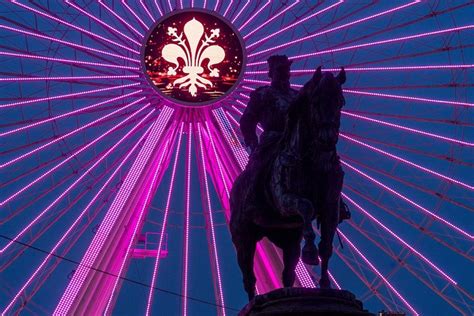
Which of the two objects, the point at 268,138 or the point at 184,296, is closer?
the point at 268,138

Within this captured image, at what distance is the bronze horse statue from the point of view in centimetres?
654

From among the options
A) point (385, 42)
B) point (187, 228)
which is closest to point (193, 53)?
point (187, 228)

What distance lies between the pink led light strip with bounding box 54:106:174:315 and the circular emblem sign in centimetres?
74

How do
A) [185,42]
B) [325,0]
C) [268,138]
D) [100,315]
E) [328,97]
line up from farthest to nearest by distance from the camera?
[325,0] < [185,42] < [100,315] < [268,138] < [328,97]

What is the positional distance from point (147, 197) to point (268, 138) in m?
9.80

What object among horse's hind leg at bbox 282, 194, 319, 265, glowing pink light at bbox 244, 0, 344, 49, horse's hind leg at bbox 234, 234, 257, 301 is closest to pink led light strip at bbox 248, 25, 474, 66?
glowing pink light at bbox 244, 0, 344, 49

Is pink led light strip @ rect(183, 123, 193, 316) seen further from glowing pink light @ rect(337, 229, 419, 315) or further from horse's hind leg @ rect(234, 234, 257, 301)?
horse's hind leg @ rect(234, 234, 257, 301)

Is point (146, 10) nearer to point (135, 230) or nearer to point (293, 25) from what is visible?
point (293, 25)

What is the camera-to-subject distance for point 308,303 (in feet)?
19.4

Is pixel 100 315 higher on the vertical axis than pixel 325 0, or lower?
lower

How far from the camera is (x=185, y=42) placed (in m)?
16.6

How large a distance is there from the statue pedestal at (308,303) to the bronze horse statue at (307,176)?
1.63 ft

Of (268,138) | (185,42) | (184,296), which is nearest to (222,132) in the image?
(185,42)

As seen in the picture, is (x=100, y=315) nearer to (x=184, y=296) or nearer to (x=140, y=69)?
(x=184, y=296)
